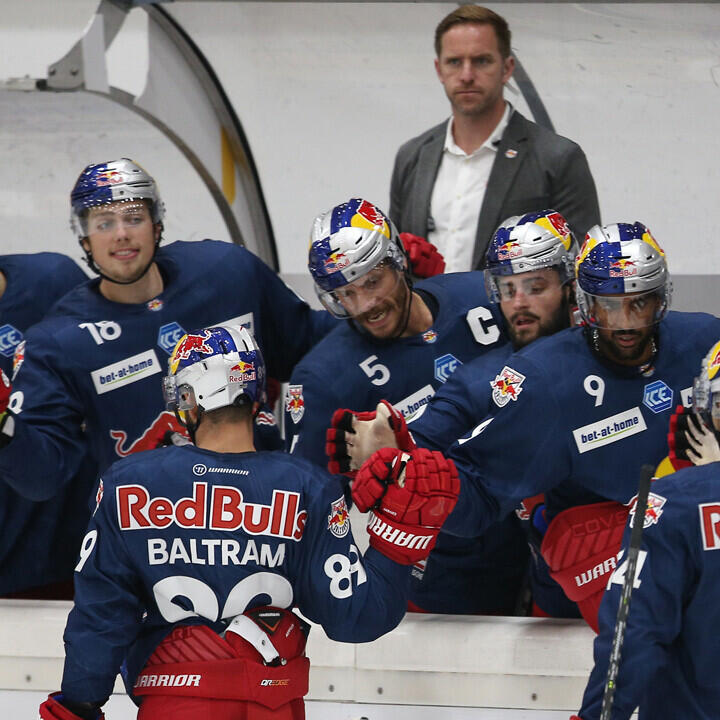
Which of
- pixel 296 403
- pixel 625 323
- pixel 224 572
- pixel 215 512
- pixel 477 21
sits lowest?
pixel 296 403

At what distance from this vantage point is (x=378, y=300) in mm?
3533

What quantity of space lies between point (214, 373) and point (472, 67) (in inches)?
65.9

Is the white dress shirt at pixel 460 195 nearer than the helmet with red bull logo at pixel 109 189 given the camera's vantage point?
No

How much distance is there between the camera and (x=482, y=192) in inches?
161

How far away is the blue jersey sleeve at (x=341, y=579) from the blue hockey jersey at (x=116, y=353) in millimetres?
1073

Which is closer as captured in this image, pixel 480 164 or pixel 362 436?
pixel 362 436

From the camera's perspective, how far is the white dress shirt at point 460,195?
13.4 ft

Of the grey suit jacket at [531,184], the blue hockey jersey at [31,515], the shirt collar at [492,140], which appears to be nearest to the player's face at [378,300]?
the grey suit jacket at [531,184]

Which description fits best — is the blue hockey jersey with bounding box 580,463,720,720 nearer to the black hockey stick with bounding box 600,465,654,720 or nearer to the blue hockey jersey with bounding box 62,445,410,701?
the black hockey stick with bounding box 600,465,654,720

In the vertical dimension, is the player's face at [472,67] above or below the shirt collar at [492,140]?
above

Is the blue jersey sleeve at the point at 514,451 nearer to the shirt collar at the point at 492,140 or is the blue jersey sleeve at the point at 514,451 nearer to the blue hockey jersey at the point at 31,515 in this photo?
the shirt collar at the point at 492,140

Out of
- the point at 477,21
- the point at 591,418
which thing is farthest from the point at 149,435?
the point at 477,21

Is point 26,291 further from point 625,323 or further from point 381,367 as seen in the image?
point 625,323

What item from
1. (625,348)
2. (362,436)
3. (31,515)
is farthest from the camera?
(31,515)
